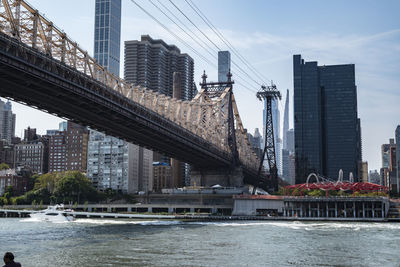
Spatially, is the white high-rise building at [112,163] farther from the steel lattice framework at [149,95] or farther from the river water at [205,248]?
the river water at [205,248]

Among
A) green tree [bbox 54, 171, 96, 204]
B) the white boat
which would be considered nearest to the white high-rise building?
→ green tree [bbox 54, 171, 96, 204]

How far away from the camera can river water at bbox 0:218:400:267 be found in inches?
1658

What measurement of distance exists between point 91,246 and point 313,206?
6791 cm

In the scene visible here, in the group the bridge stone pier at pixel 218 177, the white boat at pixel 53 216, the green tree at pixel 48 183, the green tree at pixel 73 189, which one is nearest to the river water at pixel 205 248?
the white boat at pixel 53 216

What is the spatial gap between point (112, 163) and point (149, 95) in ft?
286

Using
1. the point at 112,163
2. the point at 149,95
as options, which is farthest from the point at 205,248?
the point at 112,163

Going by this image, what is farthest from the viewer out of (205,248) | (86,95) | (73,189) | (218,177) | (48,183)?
(48,183)

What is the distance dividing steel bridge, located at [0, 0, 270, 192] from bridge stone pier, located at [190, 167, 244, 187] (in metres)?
2.27

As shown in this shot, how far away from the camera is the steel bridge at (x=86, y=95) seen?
5441 centimetres

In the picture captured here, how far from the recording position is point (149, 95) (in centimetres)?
9281

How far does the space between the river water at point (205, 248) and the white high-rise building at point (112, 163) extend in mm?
105931

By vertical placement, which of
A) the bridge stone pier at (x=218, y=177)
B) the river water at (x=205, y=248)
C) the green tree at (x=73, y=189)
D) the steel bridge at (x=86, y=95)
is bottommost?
the river water at (x=205, y=248)

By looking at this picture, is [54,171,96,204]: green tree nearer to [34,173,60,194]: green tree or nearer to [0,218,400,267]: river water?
[34,173,60,194]: green tree

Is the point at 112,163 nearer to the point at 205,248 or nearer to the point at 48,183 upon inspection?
the point at 48,183
